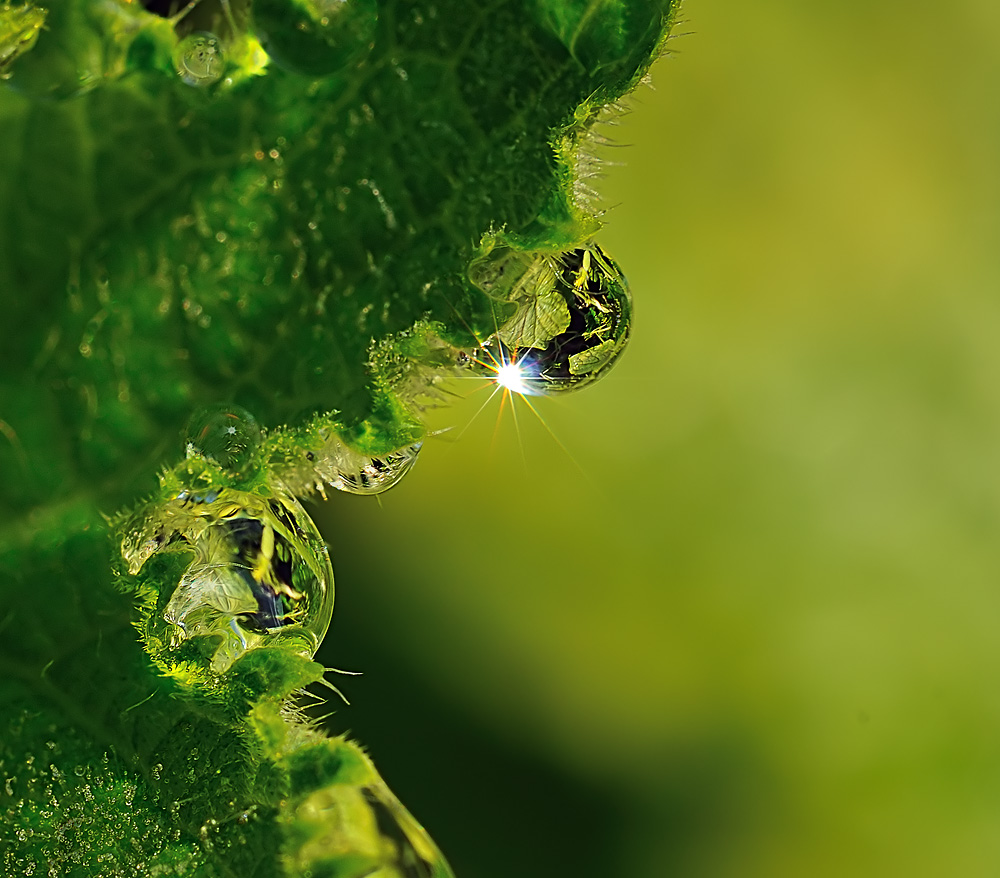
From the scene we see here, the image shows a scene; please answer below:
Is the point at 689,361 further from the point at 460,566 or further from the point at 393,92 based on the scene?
the point at 393,92

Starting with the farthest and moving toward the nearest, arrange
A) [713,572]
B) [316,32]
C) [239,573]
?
1. [713,572]
2. [239,573]
3. [316,32]

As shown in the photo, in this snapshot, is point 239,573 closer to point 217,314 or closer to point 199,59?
point 217,314

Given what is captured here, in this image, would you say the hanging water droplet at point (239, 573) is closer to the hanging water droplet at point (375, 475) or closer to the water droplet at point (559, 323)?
the hanging water droplet at point (375, 475)

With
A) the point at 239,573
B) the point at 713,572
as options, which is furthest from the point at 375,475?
the point at 713,572

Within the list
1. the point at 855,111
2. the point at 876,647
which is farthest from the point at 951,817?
the point at 855,111

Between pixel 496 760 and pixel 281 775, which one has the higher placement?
pixel 281 775
